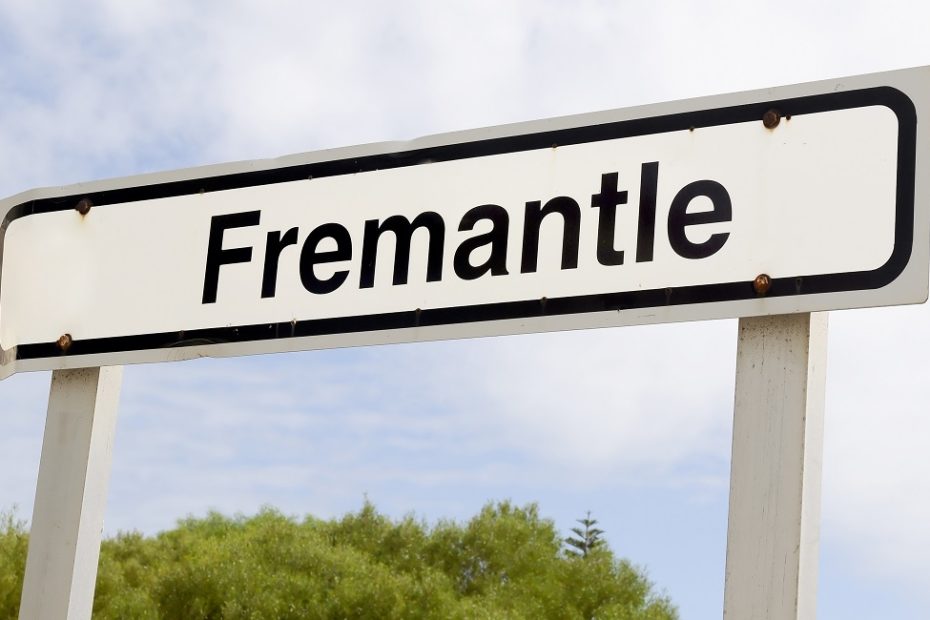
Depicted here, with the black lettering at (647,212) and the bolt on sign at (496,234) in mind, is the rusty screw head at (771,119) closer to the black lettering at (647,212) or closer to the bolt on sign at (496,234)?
the bolt on sign at (496,234)

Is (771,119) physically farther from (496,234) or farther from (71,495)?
(71,495)

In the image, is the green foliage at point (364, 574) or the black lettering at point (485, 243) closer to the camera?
the black lettering at point (485, 243)

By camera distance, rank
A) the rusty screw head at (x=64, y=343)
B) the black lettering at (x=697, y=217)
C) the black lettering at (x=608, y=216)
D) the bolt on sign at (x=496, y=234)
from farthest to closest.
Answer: the rusty screw head at (x=64, y=343)
the black lettering at (x=608, y=216)
the black lettering at (x=697, y=217)
the bolt on sign at (x=496, y=234)

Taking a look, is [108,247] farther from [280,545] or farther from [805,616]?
[280,545]

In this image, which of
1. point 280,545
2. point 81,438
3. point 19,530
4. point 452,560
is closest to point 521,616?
point 452,560

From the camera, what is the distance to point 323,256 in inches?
110

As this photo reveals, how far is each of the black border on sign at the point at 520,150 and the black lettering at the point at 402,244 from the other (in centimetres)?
10

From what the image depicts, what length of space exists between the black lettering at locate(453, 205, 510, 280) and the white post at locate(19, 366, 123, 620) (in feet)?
3.62

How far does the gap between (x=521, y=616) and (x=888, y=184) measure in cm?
2650

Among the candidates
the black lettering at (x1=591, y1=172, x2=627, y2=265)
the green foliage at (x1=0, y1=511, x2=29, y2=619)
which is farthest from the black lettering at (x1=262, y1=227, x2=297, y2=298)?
the green foliage at (x1=0, y1=511, x2=29, y2=619)

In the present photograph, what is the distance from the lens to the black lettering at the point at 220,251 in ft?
9.59

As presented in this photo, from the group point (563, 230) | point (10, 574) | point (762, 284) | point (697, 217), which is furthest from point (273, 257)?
point (10, 574)

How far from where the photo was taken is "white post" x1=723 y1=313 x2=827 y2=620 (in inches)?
83.7

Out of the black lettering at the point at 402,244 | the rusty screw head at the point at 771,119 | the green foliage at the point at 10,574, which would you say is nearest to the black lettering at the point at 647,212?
the rusty screw head at the point at 771,119
